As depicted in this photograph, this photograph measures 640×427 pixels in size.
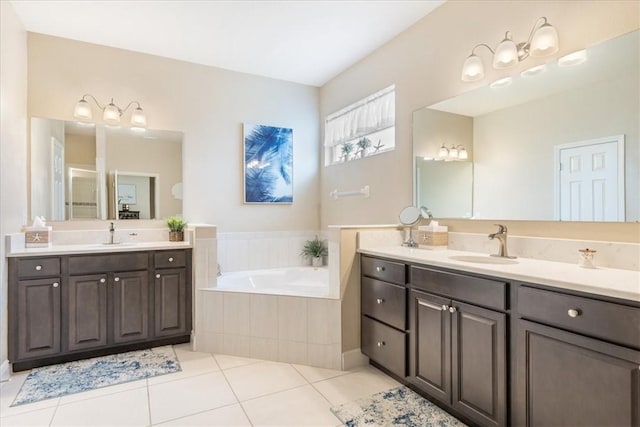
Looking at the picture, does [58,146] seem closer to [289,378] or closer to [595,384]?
[289,378]

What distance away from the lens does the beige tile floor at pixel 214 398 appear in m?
1.86

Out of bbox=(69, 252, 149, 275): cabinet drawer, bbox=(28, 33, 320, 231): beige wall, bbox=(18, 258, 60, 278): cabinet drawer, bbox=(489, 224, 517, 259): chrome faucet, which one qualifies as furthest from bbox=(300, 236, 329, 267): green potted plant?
bbox=(18, 258, 60, 278): cabinet drawer

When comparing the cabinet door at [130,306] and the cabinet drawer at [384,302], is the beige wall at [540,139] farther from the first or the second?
the cabinet door at [130,306]

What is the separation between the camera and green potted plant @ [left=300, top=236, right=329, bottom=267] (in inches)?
155

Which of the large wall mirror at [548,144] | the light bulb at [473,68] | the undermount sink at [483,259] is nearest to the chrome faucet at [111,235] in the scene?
the large wall mirror at [548,144]

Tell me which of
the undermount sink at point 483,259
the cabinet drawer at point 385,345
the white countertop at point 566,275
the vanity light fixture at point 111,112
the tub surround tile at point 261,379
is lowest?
the tub surround tile at point 261,379

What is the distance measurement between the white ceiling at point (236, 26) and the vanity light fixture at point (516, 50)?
671 millimetres

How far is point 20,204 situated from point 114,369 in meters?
1.54

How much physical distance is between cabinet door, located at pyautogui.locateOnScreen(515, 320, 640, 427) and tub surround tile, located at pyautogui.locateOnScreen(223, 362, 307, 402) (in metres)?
1.38

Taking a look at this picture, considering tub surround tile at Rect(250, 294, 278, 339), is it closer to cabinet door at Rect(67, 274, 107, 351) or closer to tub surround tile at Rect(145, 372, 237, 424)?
tub surround tile at Rect(145, 372, 237, 424)

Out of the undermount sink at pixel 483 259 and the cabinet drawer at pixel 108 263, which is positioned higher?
the undermount sink at pixel 483 259

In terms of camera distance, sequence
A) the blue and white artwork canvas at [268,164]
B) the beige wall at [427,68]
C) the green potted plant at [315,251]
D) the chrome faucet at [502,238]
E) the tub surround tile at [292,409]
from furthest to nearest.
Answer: the green potted plant at [315,251] < the blue and white artwork canvas at [268,164] < the chrome faucet at [502,238] < the tub surround tile at [292,409] < the beige wall at [427,68]

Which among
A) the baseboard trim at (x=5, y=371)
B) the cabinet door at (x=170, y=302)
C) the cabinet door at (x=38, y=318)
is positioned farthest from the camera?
the cabinet door at (x=170, y=302)

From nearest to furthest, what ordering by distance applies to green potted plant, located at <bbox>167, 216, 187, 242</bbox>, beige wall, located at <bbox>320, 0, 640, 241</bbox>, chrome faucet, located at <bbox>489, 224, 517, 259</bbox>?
beige wall, located at <bbox>320, 0, 640, 241</bbox>
chrome faucet, located at <bbox>489, 224, 517, 259</bbox>
green potted plant, located at <bbox>167, 216, 187, 242</bbox>
